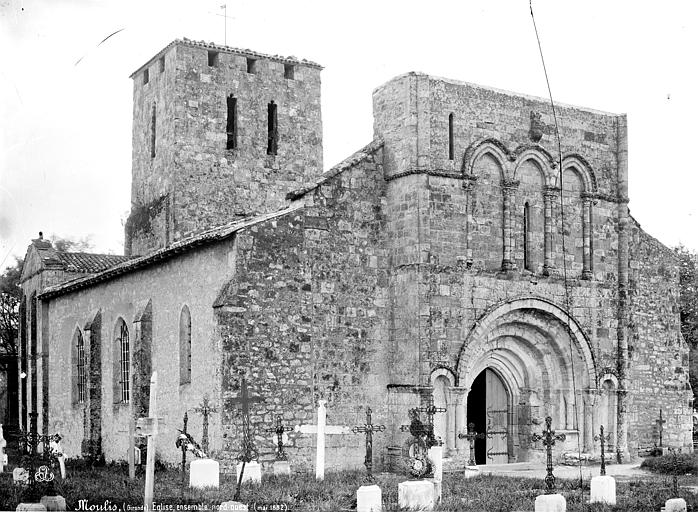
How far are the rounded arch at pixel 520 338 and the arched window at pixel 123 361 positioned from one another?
1085 cm

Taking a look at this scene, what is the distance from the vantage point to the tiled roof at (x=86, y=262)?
3975cm

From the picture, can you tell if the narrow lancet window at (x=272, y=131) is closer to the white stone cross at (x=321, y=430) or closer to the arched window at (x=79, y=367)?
the arched window at (x=79, y=367)

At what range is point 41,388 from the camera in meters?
39.2

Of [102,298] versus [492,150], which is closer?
[492,150]

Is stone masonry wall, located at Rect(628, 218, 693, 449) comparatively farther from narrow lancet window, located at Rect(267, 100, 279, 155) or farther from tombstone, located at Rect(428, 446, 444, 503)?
narrow lancet window, located at Rect(267, 100, 279, 155)

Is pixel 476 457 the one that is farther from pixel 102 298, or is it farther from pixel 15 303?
pixel 15 303

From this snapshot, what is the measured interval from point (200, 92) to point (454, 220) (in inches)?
458

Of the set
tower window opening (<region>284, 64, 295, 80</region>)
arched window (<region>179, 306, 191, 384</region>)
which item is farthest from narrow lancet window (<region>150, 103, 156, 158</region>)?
arched window (<region>179, 306, 191, 384</region>)

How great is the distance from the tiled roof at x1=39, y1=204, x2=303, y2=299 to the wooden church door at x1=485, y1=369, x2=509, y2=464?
7512 millimetres

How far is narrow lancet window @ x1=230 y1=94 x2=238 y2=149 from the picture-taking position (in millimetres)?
35594

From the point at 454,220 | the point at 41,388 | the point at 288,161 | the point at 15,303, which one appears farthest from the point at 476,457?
the point at 15,303

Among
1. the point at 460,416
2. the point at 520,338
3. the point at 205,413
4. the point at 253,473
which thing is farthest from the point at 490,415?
the point at 253,473

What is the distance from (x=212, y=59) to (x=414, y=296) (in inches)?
516

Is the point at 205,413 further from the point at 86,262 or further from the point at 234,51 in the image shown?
the point at 86,262
